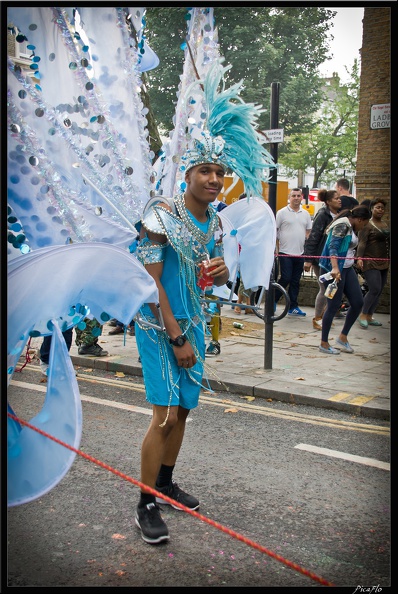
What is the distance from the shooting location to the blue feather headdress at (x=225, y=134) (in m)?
3.40

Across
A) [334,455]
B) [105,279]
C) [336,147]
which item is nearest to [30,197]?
[105,279]

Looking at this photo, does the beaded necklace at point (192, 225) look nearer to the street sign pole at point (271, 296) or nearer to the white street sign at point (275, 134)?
the street sign pole at point (271, 296)

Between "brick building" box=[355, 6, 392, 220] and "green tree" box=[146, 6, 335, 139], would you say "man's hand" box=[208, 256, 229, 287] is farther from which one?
"brick building" box=[355, 6, 392, 220]

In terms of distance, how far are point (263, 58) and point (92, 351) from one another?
14.6m

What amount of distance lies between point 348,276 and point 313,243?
98.1 inches

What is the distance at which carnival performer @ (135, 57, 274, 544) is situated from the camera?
130 inches

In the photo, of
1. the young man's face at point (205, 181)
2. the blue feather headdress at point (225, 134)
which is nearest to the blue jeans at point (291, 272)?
the blue feather headdress at point (225, 134)

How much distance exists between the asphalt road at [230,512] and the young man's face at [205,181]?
1621 millimetres

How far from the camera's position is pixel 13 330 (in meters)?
2.29

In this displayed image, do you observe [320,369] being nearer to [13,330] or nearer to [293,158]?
[13,330]

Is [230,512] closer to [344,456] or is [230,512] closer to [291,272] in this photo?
[344,456]

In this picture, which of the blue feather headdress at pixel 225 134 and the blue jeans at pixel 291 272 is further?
the blue jeans at pixel 291 272

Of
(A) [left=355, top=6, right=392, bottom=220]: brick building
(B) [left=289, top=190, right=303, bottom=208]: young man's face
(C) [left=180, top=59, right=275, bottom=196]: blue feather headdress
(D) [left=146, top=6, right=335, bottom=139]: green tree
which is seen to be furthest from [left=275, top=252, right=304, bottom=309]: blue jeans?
(C) [left=180, top=59, right=275, bottom=196]: blue feather headdress

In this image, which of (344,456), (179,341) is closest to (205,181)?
(179,341)
